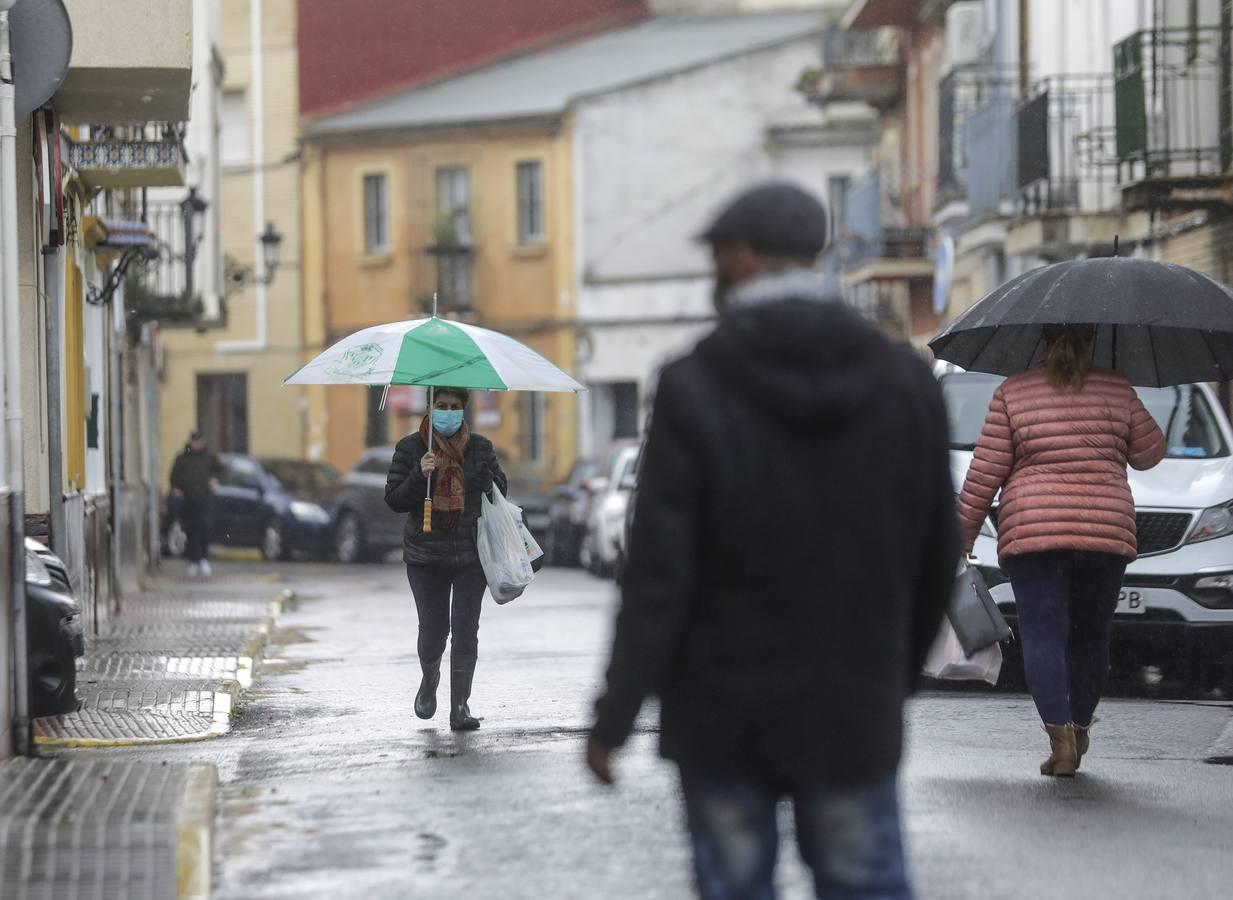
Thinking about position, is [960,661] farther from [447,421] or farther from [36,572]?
[36,572]

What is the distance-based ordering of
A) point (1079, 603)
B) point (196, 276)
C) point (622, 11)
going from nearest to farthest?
point (1079, 603)
point (196, 276)
point (622, 11)

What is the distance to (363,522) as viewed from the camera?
32438 millimetres

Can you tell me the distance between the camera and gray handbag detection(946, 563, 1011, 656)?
8883 millimetres

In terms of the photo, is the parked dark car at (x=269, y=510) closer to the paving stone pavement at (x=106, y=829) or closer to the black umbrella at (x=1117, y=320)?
the black umbrella at (x=1117, y=320)

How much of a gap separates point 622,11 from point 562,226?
28.5ft

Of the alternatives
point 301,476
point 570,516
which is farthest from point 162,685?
point 301,476

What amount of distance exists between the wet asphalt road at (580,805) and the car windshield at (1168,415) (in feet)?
6.33

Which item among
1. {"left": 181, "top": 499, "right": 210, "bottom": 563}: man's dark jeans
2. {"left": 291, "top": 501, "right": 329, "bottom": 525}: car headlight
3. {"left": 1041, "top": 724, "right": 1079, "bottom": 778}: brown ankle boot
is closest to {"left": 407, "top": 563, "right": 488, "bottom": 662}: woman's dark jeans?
{"left": 1041, "top": 724, "right": 1079, "bottom": 778}: brown ankle boot

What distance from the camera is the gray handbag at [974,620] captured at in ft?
29.1

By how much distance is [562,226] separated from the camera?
144 ft

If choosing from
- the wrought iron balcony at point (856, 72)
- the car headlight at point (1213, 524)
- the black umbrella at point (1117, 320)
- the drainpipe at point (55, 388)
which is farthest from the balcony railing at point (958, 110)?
the black umbrella at point (1117, 320)

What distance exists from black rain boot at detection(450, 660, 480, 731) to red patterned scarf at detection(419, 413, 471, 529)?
66 centimetres

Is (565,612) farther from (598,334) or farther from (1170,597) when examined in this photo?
(598,334)

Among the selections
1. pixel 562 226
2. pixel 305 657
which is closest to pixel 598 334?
pixel 562 226
